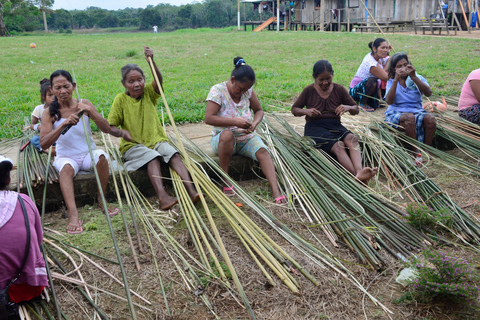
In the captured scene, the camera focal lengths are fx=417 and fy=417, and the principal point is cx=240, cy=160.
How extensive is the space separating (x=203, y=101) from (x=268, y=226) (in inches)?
121

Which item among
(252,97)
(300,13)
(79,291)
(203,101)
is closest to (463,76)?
(203,101)

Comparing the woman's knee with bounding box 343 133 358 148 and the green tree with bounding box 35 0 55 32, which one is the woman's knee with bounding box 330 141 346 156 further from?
the green tree with bounding box 35 0 55 32

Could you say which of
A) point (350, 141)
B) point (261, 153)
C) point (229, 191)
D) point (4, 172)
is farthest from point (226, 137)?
point (4, 172)

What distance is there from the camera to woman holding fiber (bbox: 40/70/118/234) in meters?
2.67

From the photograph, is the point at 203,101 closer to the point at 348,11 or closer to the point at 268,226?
the point at 268,226

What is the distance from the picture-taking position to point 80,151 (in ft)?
9.61

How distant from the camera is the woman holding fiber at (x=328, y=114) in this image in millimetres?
3322

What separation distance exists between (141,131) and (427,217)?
2.09m

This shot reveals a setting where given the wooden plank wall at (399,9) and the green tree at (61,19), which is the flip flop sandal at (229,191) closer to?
the wooden plank wall at (399,9)

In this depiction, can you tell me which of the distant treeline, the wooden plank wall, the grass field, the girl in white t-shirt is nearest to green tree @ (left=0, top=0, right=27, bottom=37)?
the distant treeline

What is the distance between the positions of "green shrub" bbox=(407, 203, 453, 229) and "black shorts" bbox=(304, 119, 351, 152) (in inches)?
40.0

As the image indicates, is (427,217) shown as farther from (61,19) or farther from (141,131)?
(61,19)

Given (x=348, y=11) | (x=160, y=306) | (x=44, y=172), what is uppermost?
(x=348, y=11)

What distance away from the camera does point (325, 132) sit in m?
3.45
